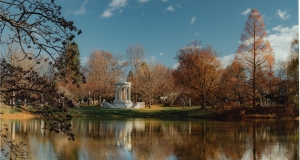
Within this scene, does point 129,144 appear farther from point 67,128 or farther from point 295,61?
point 295,61

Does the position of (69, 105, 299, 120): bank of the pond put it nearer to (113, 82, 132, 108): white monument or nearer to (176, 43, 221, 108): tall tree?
(176, 43, 221, 108): tall tree

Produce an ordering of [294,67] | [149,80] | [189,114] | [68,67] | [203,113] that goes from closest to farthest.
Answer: [68,67]
[294,67]
[203,113]
[189,114]
[149,80]

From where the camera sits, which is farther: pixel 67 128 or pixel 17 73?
pixel 17 73

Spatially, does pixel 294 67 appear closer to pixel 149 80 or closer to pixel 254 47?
pixel 254 47

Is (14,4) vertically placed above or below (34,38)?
above

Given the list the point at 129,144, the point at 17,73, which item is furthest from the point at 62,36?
the point at 129,144

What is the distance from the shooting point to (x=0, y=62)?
4418mm

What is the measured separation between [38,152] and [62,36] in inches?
260

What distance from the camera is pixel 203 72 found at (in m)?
27.8

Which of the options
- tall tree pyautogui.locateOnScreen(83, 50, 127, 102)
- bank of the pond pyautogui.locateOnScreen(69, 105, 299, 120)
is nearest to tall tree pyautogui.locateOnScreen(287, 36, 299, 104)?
bank of the pond pyautogui.locateOnScreen(69, 105, 299, 120)

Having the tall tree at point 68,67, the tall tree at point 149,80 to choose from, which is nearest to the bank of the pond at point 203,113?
the tall tree at point 149,80

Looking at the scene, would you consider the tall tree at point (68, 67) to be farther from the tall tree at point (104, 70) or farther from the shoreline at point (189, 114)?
the tall tree at point (104, 70)

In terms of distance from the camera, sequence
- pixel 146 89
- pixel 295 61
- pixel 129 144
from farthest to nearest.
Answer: pixel 146 89 → pixel 295 61 → pixel 129 144

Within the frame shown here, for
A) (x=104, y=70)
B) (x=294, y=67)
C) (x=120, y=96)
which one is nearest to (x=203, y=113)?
(x=294, y=67)
